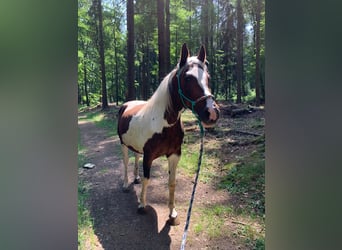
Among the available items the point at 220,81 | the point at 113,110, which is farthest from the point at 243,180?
the point at 113,110

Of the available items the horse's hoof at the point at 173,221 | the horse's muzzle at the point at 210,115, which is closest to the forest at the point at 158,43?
the horse's muzzle at the point at 210,115

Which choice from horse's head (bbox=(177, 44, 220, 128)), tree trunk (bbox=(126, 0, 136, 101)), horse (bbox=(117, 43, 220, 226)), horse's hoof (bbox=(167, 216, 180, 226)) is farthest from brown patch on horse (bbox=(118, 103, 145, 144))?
horse's hoof (bbox=(167, 216, 180, 226))

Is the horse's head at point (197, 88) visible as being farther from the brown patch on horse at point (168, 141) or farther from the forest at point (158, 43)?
the brown patch on horse at point (168, 141)

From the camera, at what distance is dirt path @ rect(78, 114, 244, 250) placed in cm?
143

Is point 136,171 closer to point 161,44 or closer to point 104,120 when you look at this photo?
point 104,120

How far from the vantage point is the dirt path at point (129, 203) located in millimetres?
1431

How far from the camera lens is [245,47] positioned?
170cm

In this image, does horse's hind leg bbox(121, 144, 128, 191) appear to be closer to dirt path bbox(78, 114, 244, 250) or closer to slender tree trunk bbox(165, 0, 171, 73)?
dirt path bbox(78, 114, 244, 250)

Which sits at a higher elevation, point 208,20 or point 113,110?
point 208,20

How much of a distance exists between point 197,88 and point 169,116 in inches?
13.2
